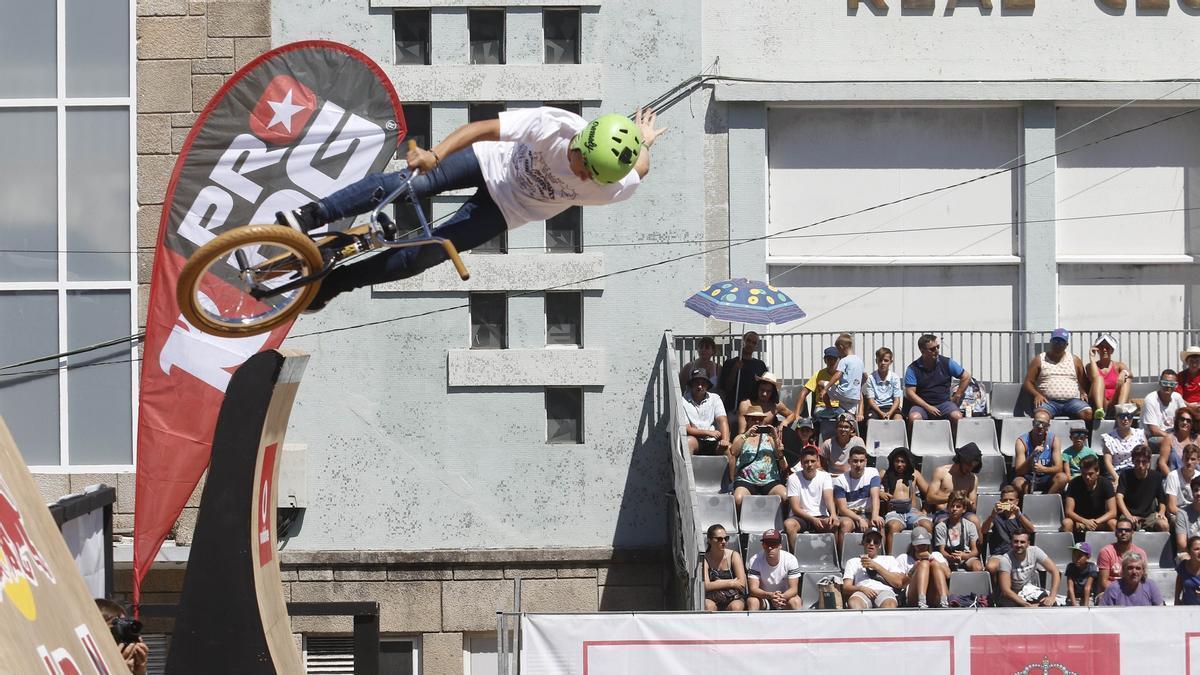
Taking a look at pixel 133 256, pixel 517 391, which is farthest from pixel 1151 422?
pixel 133 256

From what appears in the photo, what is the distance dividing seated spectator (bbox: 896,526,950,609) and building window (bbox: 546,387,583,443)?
5.12 meters

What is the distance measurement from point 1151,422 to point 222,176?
882 cm

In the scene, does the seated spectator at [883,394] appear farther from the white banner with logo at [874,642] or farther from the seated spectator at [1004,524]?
the white banner with logo at [874,642]

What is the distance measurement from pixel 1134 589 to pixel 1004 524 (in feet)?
3.91

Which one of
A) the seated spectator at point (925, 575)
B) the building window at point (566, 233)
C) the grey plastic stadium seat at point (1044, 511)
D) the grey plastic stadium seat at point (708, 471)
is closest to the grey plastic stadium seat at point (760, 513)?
the grey plastic stadium seat at point (708, 471)

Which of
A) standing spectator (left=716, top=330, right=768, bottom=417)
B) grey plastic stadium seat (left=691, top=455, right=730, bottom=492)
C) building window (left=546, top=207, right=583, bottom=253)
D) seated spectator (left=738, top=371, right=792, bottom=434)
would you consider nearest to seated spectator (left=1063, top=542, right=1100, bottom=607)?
seated spectator (left=738, top=371, right=792, bottom=434)

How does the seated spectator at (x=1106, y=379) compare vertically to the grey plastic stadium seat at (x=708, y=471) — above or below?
above

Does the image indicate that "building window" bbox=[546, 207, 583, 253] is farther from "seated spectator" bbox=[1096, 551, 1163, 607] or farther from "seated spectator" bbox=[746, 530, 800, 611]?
"seated spectator" bbox=[1096, 551, 1163, 607]

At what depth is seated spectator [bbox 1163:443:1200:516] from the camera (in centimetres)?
1361

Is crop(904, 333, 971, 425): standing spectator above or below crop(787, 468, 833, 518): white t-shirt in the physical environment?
above

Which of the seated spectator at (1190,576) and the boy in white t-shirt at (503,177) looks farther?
the seated spectator at (1190,576)

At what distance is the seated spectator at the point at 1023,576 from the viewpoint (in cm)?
1252

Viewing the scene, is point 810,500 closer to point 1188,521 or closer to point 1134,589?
point 1134,589

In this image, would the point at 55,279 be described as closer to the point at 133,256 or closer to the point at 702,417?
the point at 133,256
